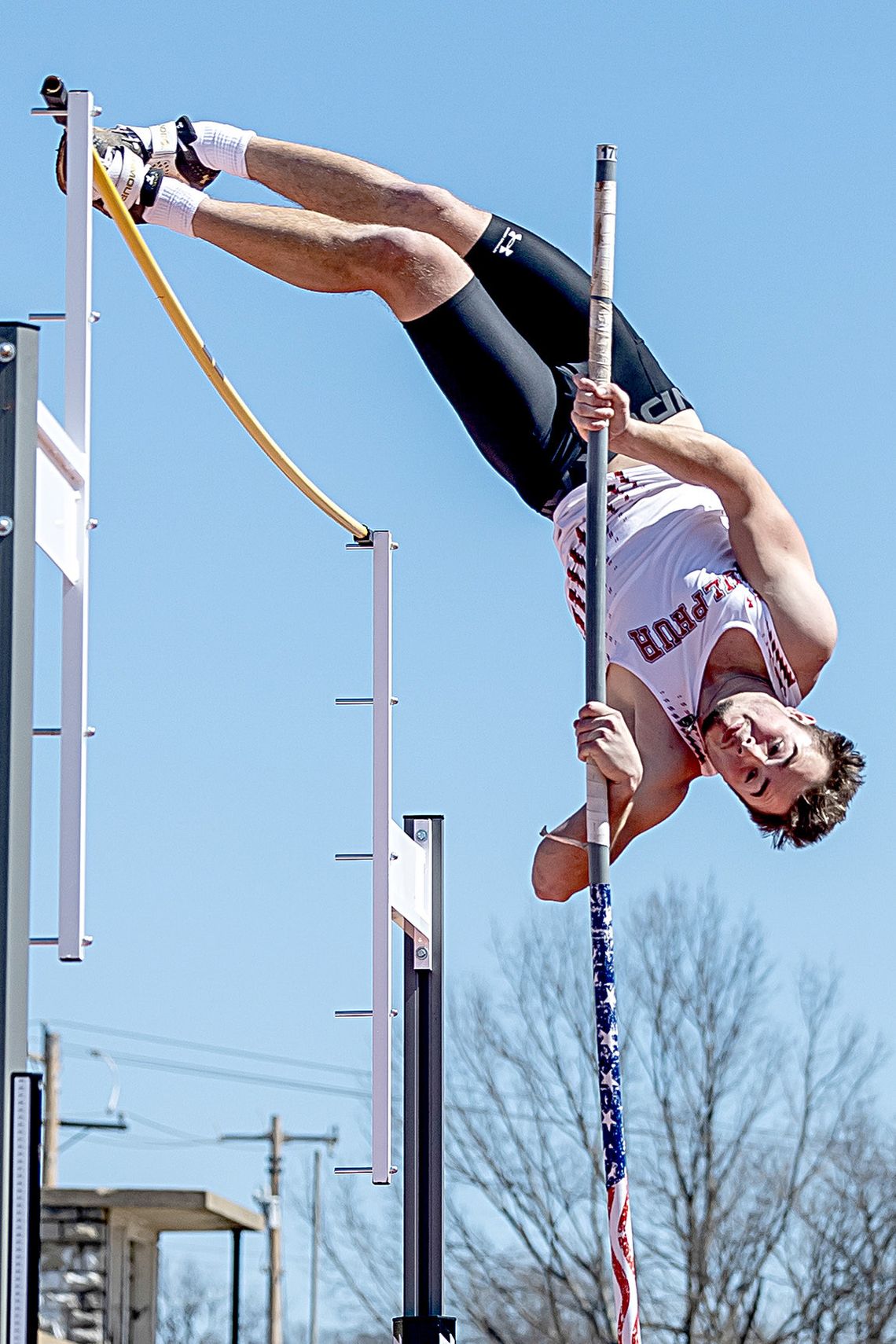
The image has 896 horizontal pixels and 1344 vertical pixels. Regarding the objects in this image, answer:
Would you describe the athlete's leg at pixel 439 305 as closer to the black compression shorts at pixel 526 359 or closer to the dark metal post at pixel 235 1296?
the black compression shorts at pixel 526 359

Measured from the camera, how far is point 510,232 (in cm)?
429

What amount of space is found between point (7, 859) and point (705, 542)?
1929mm

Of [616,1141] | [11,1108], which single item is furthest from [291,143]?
[11,1108]

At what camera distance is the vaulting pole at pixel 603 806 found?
11.7 ft

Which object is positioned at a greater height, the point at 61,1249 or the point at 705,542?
the point at 705,542

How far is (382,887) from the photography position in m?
4.13

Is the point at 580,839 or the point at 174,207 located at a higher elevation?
the point at 174,207

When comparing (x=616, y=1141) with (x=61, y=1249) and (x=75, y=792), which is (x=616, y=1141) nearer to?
(x=75, y=792)

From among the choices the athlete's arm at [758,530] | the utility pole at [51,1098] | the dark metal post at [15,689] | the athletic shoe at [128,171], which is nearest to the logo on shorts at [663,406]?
the athlete's arm at [758,530]

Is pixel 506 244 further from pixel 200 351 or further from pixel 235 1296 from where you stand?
pixel 235 1296

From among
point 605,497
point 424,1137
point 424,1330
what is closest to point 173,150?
point 605,497

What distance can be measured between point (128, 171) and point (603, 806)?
4.46 feet

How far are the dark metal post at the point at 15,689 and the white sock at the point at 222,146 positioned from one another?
1337 mm

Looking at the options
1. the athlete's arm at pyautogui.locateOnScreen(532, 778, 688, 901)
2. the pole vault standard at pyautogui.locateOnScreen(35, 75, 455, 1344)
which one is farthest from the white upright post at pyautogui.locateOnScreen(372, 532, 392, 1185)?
the athlete's arm at pyautogui.locateOnScreen(532, 778, 688, 901)
